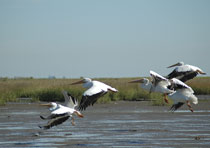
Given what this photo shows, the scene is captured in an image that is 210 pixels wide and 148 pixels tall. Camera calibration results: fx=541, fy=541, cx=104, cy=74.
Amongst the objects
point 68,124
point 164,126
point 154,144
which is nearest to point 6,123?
point 68,124

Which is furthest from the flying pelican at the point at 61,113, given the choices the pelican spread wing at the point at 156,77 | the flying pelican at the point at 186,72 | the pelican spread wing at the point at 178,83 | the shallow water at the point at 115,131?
the flying pelican at the point at 186,72

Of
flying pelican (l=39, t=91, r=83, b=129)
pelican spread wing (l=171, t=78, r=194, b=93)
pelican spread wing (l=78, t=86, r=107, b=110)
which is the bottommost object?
flying pelican (l=39, t=91, r=83, b=129)

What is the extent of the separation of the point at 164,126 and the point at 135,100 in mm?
12556

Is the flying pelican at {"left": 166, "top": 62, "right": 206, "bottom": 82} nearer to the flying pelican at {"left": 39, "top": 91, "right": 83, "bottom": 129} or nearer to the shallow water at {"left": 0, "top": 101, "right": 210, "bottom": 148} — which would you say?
the shallow water at {"left": 0, "top": 101, "right": 210, "bottom": 148}

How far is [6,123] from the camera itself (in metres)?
17.3

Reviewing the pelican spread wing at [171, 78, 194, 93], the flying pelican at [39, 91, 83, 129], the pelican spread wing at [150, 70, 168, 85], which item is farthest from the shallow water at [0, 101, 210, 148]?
the pelican spread wing at [150, 70, 168, 85]

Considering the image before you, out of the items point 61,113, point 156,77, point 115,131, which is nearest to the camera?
point 61,113

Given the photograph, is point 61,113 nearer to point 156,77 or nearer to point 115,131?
point 115,131

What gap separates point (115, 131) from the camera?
14.5 metres

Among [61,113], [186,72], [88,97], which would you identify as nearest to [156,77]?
[186,72]

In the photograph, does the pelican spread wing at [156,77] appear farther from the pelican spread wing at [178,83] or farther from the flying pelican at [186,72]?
the flying pelican at [186,72]

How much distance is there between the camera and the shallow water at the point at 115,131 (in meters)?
12.3

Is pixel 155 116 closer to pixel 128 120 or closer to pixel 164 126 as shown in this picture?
pixel 128 120

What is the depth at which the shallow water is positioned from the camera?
12273mm
